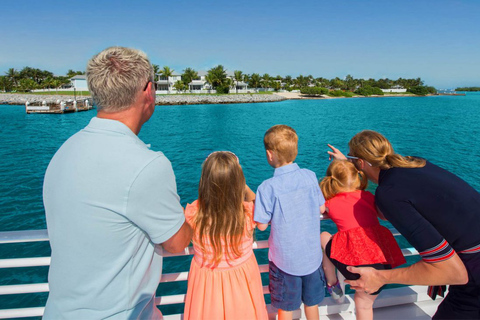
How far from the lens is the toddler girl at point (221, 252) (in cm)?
194

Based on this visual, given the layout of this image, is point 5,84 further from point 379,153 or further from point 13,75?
point 379,153

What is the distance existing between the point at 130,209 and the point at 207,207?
2.87 ft

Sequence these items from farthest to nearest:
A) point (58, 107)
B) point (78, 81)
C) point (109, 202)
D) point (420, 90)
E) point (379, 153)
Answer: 1. point (420, 90)
2. point (78, 81)
3. point (58, 107)
4. point (379, 153)
5. point (109, 202)

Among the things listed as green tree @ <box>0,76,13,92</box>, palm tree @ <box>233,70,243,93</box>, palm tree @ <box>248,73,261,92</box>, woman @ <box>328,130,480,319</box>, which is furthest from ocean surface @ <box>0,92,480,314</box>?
green tree @ <box>0,76,13,92</box>

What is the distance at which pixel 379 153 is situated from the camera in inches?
70.7

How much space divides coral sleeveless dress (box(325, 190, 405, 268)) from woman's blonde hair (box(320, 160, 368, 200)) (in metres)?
0.06

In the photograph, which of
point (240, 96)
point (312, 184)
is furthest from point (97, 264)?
point (240, 96)

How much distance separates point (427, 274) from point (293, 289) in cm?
96

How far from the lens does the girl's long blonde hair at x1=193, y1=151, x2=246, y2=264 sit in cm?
195

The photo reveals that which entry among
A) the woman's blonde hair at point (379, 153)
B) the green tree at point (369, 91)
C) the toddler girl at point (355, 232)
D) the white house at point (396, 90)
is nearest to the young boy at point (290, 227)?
the toddler girl at point (355, 232)

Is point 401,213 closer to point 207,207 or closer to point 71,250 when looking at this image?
point 207,207

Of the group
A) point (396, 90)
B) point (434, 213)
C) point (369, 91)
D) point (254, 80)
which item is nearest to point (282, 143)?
point (434, 213)

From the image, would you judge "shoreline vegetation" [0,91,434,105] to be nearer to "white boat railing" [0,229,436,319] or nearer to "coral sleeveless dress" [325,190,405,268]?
"white boat railing" [0,229,436,319]

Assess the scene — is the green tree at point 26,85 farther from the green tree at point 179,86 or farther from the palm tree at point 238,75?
the palm tree at point 238,75
